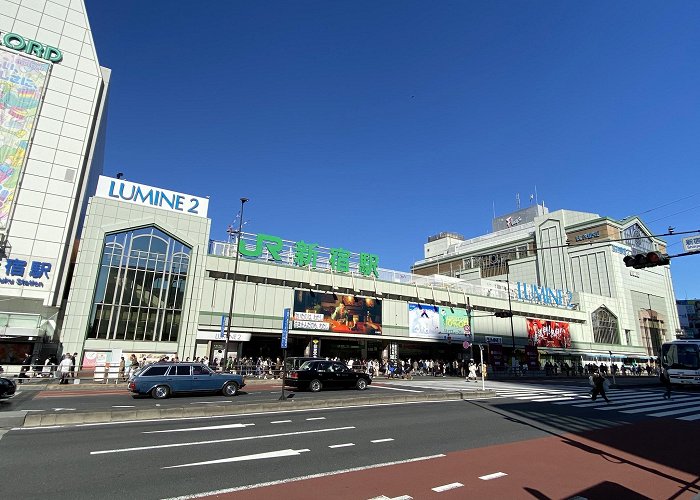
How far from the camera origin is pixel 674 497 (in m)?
6.47

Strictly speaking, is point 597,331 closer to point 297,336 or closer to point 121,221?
point 297,336

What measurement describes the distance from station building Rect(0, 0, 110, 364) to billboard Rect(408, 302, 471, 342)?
34.0 meters

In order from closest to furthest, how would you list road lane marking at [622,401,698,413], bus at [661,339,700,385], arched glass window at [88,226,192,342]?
1. road lane marking at [622,401,698,413]
2. bus at [661,339,700,385]
3. arched glass window at [88,226,192,342]

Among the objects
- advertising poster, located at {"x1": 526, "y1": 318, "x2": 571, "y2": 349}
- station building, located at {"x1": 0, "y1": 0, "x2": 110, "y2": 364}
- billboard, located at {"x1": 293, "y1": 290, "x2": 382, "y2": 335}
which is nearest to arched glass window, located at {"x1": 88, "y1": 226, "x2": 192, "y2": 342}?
station building, located at {"x1": 0, "y1": 0, "x2": 110, "y2": 364}

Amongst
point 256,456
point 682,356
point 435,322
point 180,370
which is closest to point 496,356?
point 435,322

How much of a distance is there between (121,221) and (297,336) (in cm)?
1909

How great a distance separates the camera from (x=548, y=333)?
60469 mm

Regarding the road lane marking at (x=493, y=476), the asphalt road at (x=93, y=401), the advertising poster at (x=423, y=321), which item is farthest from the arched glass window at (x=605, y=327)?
the road lane marking at (x=493, y=476)

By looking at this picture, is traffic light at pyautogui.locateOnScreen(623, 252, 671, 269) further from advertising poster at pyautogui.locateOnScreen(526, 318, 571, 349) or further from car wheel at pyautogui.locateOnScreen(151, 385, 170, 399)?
advertising poster at pyautogui.locateOnScreen(526, 318, 571, 349)

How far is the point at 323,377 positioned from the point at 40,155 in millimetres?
29631

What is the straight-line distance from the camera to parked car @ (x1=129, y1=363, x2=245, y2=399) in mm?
18766

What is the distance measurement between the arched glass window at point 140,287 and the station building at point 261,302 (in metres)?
0.08

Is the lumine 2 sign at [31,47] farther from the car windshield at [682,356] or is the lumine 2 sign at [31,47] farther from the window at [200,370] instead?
the car windshield at [682,356]

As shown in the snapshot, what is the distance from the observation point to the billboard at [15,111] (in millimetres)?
31109
